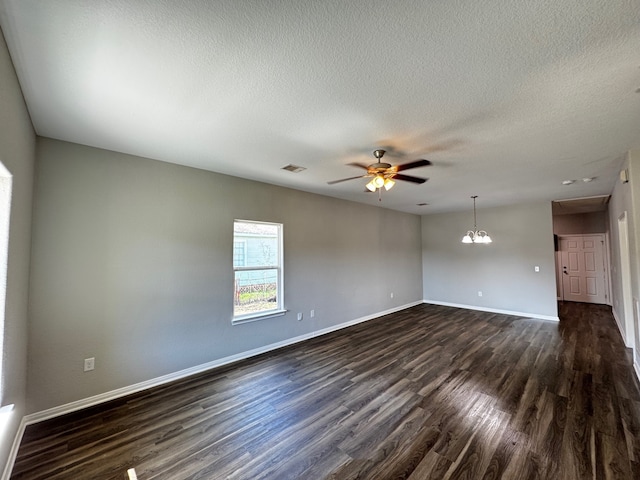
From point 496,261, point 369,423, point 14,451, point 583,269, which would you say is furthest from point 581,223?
point 14,451

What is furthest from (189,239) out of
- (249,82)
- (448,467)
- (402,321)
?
(402,321)

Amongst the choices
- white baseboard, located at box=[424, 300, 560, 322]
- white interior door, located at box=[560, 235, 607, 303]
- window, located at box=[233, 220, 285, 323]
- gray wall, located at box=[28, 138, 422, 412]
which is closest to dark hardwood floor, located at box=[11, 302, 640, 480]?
gray wall, located at box=[28, 138, 422, 412]

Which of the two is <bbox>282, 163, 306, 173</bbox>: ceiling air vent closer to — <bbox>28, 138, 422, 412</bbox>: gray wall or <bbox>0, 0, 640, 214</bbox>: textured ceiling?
<bbox>0, 0, 640, 214</bbox>: textured ceiling

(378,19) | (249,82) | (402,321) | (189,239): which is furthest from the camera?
(402,321)

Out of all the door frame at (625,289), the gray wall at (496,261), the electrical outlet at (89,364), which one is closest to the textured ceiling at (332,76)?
the door frame at (625,289)

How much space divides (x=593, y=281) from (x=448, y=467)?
8.88 meters

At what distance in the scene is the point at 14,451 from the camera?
6.49 feet

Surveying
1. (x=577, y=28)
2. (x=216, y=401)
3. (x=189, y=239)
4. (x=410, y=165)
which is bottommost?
(x=216, y=401)

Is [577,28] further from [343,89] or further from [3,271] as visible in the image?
[3,271]

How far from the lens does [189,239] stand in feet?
11.2

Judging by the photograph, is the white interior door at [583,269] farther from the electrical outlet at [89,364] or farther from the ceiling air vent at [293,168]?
the electrical outlet at [89,364]

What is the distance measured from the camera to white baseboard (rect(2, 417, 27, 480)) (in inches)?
70.7

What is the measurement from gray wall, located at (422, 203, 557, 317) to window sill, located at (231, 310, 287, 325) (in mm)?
5082

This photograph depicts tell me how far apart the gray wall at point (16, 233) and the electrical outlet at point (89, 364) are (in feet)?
1.33
